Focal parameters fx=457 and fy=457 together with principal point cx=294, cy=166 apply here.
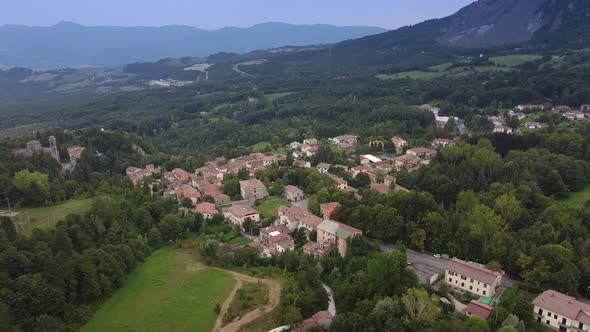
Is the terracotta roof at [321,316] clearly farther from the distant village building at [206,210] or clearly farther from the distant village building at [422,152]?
the distant village building at [422,152]

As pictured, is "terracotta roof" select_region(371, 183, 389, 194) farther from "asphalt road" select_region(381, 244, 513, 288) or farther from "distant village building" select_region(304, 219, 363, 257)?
"asphalt road" select_region(381, 244, 513, 288)

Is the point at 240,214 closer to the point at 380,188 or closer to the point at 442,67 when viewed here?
the point at 380,188

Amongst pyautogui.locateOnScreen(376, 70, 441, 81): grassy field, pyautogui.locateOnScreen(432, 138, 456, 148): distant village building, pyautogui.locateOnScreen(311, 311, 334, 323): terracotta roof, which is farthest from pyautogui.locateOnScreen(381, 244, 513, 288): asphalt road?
pyautogui.locateOnScreen(376, 70, 441, 81): grassy field

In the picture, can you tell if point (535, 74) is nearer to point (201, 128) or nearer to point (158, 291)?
point (201, 128)

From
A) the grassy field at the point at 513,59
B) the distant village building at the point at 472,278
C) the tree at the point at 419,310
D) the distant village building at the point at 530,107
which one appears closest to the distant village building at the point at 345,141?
the distant village building at the point at 530,107

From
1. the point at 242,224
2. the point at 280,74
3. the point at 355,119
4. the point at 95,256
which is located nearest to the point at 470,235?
the point at 242,224

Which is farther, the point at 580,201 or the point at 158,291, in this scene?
the point at 580,201

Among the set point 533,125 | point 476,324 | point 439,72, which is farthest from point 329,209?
point 439,72
